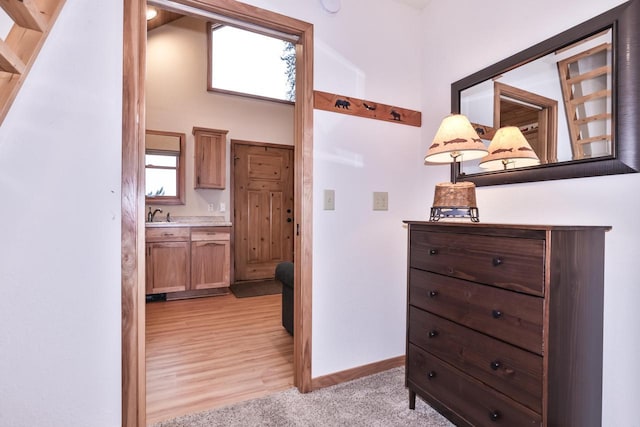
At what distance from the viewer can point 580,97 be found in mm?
1387

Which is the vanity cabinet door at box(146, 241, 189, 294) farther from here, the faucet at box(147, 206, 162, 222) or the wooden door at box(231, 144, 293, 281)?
the wooden door at box(231, 144, 293, 281)

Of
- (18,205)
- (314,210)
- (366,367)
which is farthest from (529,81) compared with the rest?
(18,205)

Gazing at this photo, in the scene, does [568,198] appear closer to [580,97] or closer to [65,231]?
[580,97]

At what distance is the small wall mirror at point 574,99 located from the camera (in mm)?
1223

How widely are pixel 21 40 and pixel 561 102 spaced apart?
239 centimetres

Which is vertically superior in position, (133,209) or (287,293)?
(133,209)

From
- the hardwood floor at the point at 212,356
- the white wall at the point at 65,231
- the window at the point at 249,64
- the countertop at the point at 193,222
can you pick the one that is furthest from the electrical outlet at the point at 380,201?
the window at the point at 249,64

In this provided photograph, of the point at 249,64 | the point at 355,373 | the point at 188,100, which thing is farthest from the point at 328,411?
the point at 249,64

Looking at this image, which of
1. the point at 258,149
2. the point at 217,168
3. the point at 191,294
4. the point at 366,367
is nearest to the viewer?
the point at 366,367

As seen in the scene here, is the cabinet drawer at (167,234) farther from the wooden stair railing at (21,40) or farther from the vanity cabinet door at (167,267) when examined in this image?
the wooden stair railing at (21,40)

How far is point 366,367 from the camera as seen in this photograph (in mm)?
2111

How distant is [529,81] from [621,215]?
2.66ft

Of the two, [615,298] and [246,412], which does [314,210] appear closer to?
[246,412]

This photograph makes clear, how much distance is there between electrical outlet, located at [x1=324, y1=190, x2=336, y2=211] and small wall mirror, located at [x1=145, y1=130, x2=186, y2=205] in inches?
126
